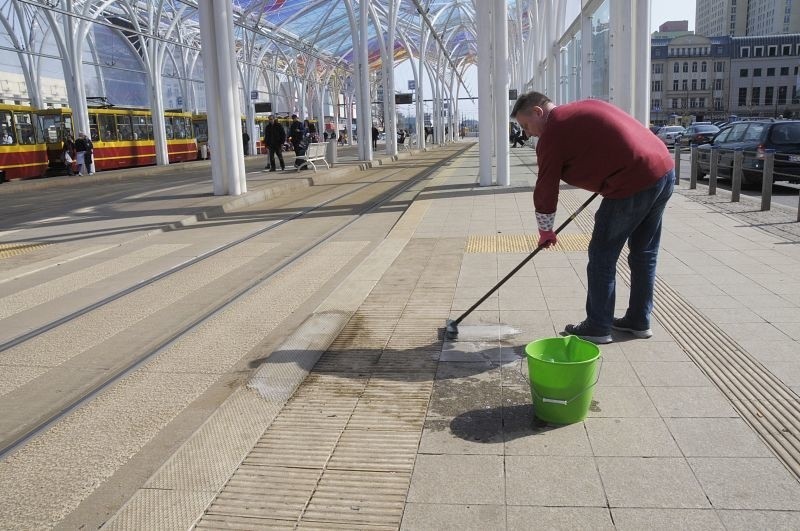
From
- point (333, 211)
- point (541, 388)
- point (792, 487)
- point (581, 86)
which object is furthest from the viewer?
point (581, 86)

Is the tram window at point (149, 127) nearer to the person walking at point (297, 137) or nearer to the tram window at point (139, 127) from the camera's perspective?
the tram window at point (139, 127)

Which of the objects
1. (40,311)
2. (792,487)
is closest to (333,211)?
(40,311)

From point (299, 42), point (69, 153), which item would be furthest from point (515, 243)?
point (299, 42)

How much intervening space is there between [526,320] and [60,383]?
3.46m

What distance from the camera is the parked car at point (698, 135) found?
30.0 metres

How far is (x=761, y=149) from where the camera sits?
14906 millimetres

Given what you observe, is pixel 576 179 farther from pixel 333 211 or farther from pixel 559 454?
pixel 333 211

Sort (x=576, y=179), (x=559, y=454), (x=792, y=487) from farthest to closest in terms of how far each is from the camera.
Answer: (x=576, y=179)
(x=559, y=454)
(x=792, y=487)

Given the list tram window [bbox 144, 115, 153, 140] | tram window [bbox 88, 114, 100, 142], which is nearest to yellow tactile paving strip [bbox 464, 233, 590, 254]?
tram window [bbox 88, 114, 100, 142]

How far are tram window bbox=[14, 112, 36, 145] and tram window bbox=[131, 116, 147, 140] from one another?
24.3 feet

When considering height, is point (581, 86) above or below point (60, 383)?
above

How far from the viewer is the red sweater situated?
4090mm

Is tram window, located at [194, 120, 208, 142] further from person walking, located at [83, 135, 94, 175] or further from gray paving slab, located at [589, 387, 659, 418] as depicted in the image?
gray paving slab, located at [589, 387, 659, 418]

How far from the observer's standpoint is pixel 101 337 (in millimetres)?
5660
